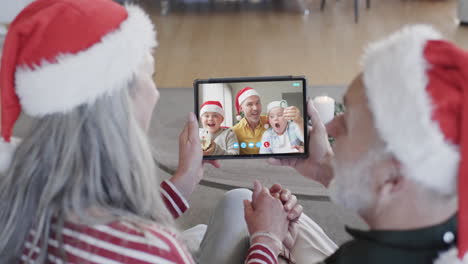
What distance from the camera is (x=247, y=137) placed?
163 centimetres

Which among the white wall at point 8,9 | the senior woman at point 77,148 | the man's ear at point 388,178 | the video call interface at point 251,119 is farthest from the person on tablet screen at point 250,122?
the white wall at point 8,9

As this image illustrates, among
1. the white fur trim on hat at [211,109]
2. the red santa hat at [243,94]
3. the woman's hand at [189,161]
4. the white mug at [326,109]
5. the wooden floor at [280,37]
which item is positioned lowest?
the woman's hand at [189,161]

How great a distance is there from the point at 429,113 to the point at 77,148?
23.8 inches

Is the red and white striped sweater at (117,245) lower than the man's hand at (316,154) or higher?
lower

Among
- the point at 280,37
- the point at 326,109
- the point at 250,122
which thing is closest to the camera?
the point at 250,122

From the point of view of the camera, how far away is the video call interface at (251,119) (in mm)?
1598

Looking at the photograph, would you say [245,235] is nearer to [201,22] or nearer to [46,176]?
[46,176]

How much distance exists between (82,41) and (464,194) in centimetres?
69

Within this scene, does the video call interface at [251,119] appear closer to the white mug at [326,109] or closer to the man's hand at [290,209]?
the man's hand at [290,209]

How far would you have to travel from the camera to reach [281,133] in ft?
5.29

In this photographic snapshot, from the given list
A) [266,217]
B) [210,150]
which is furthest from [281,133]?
[266,217]

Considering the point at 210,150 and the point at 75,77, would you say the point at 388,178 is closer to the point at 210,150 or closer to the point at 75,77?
the point at 75,77

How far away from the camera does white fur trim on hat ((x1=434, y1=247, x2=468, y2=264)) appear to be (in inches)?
34.4

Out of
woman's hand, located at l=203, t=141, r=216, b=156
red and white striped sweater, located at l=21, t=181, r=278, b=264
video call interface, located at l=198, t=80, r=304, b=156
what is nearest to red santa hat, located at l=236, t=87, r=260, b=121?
video call interface, located at l=198, t=80, r=304, b=156
